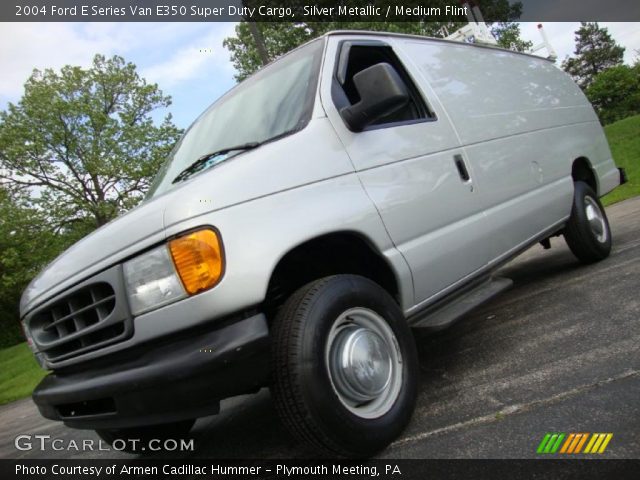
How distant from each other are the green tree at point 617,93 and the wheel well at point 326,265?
147 ft

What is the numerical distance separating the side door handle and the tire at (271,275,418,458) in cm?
116

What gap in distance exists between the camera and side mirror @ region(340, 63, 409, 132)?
2.46 metres

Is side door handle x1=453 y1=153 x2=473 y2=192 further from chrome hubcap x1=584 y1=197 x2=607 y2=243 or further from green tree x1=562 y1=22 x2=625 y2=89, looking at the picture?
green tree x1=562 y1=22 x2=625 y2=89

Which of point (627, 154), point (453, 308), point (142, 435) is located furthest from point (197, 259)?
point (627, 154)

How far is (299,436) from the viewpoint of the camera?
202 centimetres

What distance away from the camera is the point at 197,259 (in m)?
1.97

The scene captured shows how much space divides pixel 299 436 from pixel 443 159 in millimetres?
1877

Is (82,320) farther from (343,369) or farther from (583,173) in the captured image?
(583,173)

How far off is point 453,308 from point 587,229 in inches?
98.8

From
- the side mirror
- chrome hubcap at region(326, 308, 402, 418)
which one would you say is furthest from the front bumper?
the side mirror

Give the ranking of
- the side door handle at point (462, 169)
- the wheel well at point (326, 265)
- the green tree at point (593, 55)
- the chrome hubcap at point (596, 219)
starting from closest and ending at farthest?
the wheel well at point (326, 265) → the side door handle at point (462, 169) → the chrome hubcap at point (596, 219) → the green tree at point (593, 55)

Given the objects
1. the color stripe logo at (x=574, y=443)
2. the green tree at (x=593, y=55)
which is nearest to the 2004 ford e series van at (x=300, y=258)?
the color stripe logo at (x=574, y=443)

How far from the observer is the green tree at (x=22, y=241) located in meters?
21.9

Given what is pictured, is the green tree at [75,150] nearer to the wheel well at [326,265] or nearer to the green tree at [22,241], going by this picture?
the green tree at [22,241]
